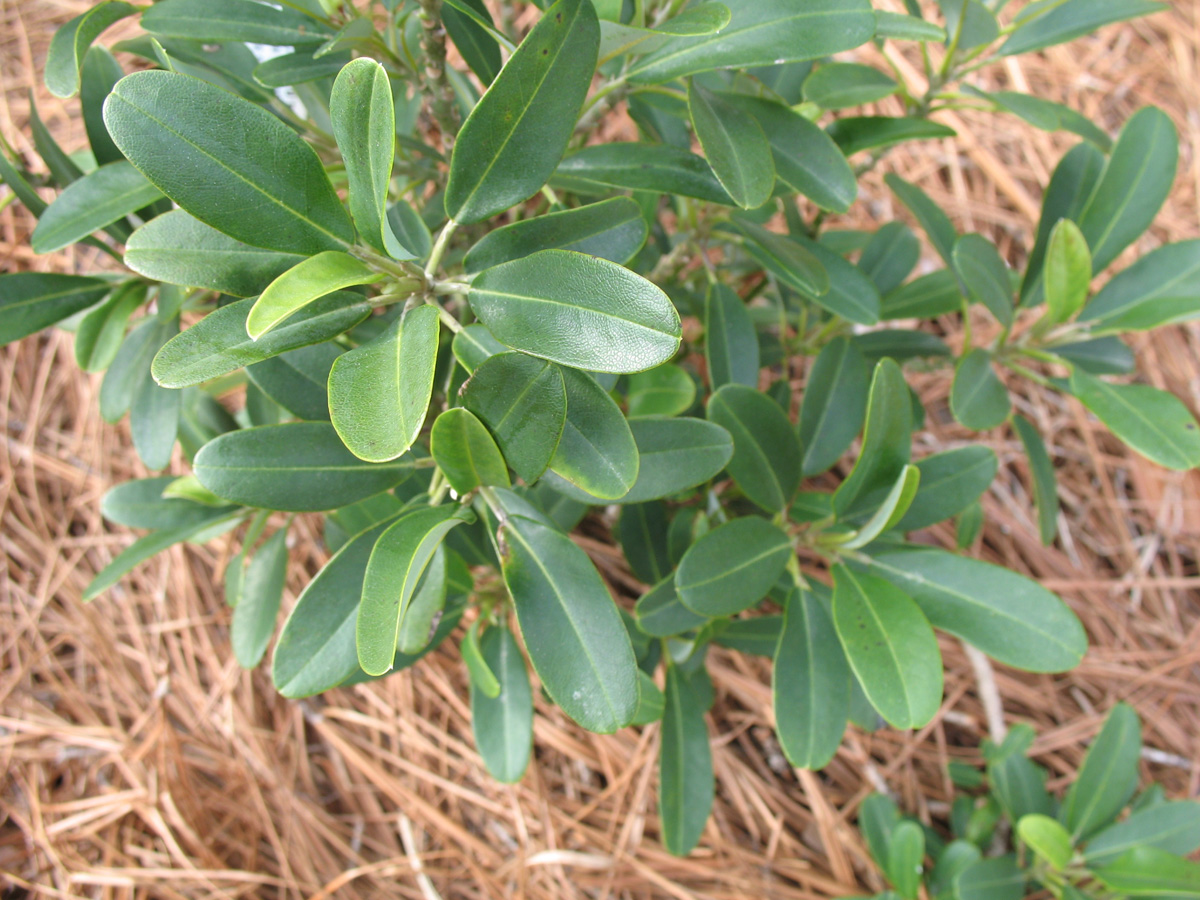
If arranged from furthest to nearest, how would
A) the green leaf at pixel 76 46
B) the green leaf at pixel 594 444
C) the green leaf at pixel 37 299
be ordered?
1. the green leaf at pixel 37 299
2. the green leaf at pixel 76 46
3. the green leaf at pixel 594 444

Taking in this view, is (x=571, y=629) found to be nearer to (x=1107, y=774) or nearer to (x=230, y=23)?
(x=230, y=23)

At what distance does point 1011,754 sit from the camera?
4.18 ft

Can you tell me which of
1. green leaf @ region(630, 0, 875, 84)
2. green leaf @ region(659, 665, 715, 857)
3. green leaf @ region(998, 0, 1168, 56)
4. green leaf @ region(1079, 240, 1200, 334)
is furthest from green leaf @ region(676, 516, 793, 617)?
green leaf @ region(998, 0, 1168, 56)

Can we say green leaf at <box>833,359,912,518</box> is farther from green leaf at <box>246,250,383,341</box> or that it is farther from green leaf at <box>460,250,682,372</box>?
green leaf at <box>246,250,383,341</box>

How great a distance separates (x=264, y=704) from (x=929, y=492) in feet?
4.31

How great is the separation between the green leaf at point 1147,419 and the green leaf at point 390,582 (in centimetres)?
82

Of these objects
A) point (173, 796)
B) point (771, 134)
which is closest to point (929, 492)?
point (771, 134)

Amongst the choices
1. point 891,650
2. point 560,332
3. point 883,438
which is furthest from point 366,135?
point 891,650

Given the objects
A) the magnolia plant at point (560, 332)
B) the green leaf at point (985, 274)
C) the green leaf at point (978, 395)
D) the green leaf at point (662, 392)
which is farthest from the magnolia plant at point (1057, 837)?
the green leaf at point (662, 392)

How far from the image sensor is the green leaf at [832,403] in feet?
3.29

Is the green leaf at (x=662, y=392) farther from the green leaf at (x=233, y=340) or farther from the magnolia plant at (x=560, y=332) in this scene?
the green leaf at (x=233, y=340)

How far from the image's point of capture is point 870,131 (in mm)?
919

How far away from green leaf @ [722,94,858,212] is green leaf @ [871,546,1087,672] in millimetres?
420

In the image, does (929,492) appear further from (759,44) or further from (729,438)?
(759,44)
